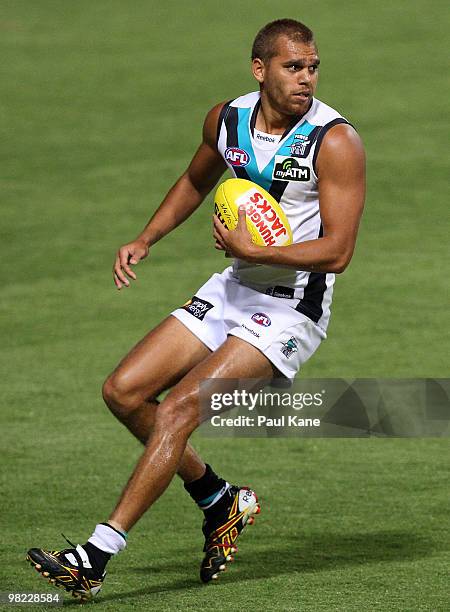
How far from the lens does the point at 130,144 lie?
19.2 meters

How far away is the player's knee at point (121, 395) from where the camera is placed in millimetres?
7016

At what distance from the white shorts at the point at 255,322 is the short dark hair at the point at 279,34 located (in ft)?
3.78

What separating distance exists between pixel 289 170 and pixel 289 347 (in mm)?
867

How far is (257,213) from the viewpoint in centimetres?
685

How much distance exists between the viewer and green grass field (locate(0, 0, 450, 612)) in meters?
7.53

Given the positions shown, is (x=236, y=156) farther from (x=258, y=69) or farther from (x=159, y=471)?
(x=159, y=471)

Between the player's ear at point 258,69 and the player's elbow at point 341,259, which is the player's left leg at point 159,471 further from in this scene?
the player's ear at point 258,69

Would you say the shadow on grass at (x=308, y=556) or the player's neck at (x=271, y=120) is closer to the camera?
the player's neck at (x=271, y=120)

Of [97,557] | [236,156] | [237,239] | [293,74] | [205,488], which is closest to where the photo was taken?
[97,557]

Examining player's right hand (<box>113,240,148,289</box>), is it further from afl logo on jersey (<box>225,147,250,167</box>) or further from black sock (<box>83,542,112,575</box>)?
black sock (<box>83,542,112,575</box>)

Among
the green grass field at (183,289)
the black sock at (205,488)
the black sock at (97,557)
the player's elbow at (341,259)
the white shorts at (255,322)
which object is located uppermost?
the player's elbow at (341,259)

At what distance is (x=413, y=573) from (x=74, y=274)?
800cm

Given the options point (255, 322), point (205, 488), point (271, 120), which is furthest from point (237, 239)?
point (205, 488)

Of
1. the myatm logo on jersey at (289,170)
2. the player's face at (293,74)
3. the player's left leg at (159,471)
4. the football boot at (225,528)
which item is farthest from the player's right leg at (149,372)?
the player's face at (293,74)
